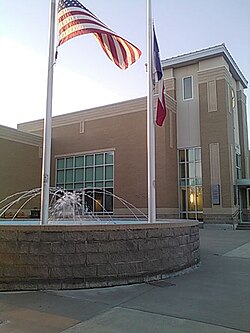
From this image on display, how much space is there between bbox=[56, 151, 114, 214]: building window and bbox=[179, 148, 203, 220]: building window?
5.94 metres

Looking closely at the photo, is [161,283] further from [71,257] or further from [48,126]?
[48,126]

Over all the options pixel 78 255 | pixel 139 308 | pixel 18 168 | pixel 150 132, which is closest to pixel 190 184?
pixel 18 168

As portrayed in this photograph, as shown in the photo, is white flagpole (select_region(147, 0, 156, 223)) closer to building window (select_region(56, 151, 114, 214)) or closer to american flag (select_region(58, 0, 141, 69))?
american flag (select_region(58, 0, 141, 69))

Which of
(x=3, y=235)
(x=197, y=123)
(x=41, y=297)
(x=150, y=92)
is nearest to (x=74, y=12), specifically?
(x=150, y=92)

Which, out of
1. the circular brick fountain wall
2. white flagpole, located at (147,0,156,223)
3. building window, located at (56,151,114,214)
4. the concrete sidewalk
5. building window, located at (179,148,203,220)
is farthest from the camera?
building window, located at (56,151,114,214)

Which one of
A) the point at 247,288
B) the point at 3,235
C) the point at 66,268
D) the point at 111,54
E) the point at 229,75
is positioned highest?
the point at 229,75

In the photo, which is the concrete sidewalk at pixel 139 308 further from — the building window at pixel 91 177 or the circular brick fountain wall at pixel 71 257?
the building window at pixel 91 177

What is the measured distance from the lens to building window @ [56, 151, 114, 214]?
29.3m

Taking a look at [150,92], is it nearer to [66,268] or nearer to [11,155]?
[66,268]

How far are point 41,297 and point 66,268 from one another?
795mm

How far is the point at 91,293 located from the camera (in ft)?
20.9

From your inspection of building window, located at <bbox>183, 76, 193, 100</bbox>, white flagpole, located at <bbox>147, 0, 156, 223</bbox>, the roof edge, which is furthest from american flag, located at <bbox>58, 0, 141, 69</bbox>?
building window, located at <bbox>183, 76, 193, 100</bbox>

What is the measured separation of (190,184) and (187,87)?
8369mm

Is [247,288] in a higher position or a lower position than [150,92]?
lower
